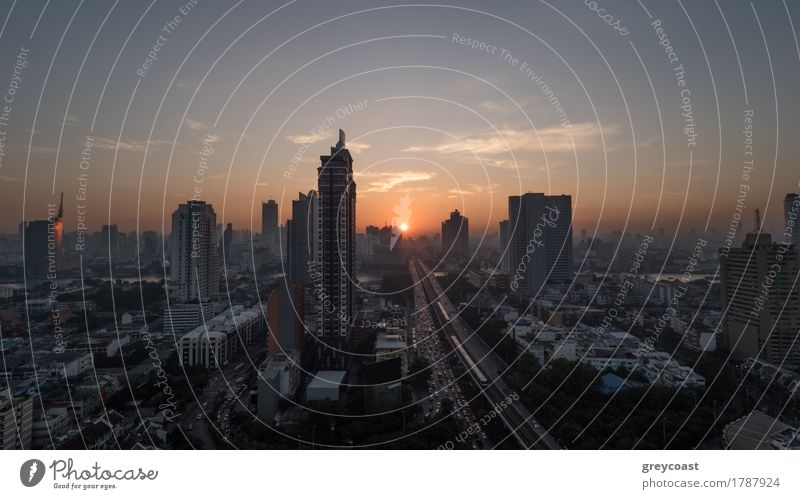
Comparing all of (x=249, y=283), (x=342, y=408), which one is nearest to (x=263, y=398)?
(x=342, y=408)

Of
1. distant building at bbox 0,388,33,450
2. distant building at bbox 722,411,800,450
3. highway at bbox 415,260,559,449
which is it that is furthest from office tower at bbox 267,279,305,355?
distant building at bbox 722,411,800,450

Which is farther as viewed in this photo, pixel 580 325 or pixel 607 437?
pixel 580 325

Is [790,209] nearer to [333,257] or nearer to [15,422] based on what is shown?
[333,257]

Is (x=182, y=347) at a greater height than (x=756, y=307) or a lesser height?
lesser

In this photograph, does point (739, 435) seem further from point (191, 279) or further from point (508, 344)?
point (191, 279)

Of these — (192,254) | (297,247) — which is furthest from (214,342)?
(297,247)

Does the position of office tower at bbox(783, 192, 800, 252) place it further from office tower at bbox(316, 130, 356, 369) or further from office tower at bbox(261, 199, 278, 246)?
office tower at bbox(261, 199, 278, 246)
